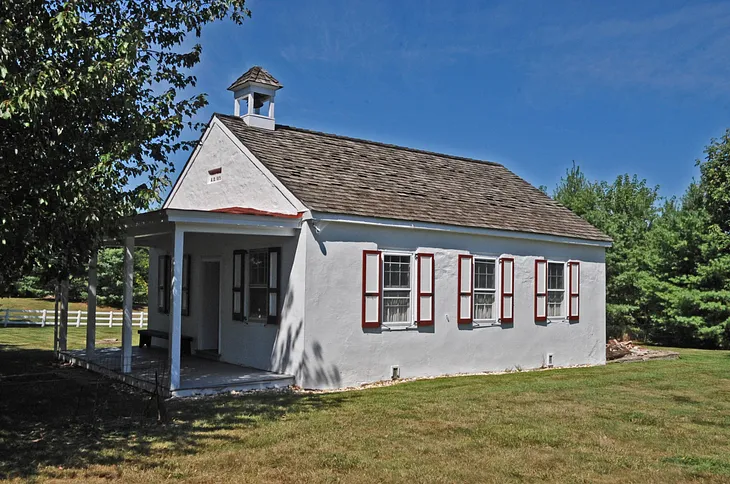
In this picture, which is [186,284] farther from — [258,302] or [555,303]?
[555,303]

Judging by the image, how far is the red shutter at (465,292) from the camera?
14.4 m

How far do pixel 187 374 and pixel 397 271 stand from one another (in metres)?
4.42

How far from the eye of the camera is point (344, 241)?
12680 millimetres

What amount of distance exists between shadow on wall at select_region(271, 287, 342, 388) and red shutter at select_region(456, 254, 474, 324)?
3313mm

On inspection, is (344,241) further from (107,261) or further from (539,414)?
(107,261)

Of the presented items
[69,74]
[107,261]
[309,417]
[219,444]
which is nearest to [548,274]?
[309,417]

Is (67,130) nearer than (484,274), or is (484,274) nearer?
(67,130)

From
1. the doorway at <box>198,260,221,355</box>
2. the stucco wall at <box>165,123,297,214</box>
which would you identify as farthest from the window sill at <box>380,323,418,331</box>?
the doorway at <box>198,260,221,355</box>

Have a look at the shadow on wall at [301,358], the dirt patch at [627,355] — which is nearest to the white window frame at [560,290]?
the dirt patch at [627,355]

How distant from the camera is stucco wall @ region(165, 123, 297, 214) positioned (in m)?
13.6

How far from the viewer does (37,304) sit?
37125 millimetres

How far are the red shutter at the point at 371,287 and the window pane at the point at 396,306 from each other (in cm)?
29

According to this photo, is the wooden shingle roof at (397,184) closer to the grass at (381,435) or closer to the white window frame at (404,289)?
the white window frame at (404,289)

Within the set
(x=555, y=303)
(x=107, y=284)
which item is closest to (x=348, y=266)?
(x=555, y=303)
